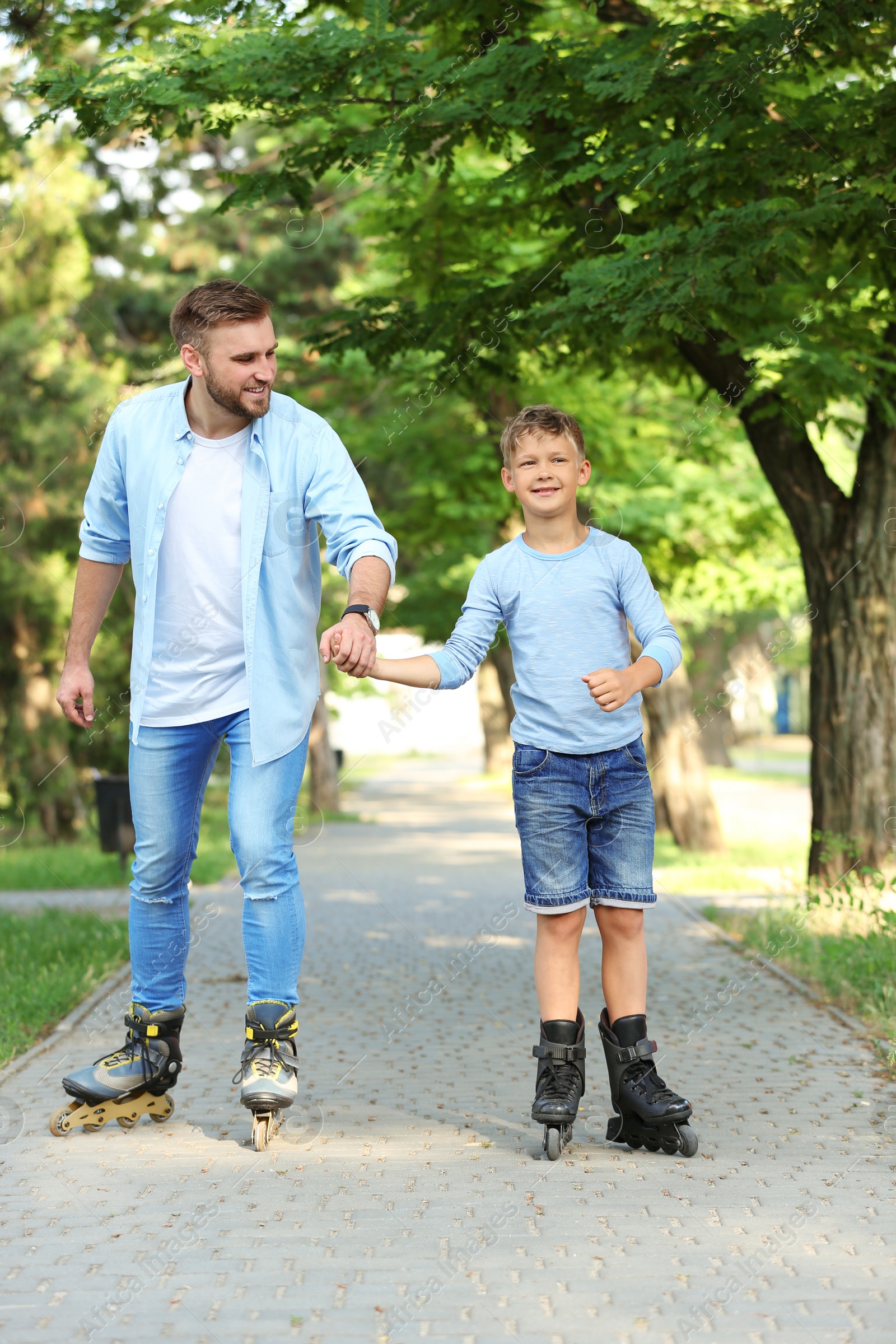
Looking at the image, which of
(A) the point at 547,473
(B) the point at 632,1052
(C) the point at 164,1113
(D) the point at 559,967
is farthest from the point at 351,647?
(C) the point at 164,1113

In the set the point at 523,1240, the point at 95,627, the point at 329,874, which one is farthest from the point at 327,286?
the point at 523,1240

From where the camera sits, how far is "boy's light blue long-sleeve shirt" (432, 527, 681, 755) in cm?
400

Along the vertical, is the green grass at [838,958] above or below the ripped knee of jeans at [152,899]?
below

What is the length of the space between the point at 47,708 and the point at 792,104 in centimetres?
1175

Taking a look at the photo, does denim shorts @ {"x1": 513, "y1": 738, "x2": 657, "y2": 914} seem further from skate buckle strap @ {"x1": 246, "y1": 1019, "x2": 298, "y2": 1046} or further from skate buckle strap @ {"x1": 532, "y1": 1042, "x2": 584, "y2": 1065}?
skate buckle strap @ {"x1": 246, "y1": 1019, "x2": 298, "y2": 1046}

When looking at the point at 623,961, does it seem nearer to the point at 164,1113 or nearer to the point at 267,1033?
the point at 267,1033

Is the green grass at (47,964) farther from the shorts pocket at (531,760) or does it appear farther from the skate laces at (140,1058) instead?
the shorts pocket at (531,760)

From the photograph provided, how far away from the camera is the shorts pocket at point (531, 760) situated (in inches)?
158

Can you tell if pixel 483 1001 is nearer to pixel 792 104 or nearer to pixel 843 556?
pixel 843 556

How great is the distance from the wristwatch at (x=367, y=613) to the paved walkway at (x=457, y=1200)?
1.40 metres

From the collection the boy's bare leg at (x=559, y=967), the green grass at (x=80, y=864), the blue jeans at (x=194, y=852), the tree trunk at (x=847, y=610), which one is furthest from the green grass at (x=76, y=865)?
the boy's bare leg at (x=559, y=967)

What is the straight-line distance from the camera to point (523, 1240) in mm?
3203

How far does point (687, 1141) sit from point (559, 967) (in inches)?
22.2

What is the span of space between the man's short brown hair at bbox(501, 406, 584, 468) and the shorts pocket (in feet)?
2.72
